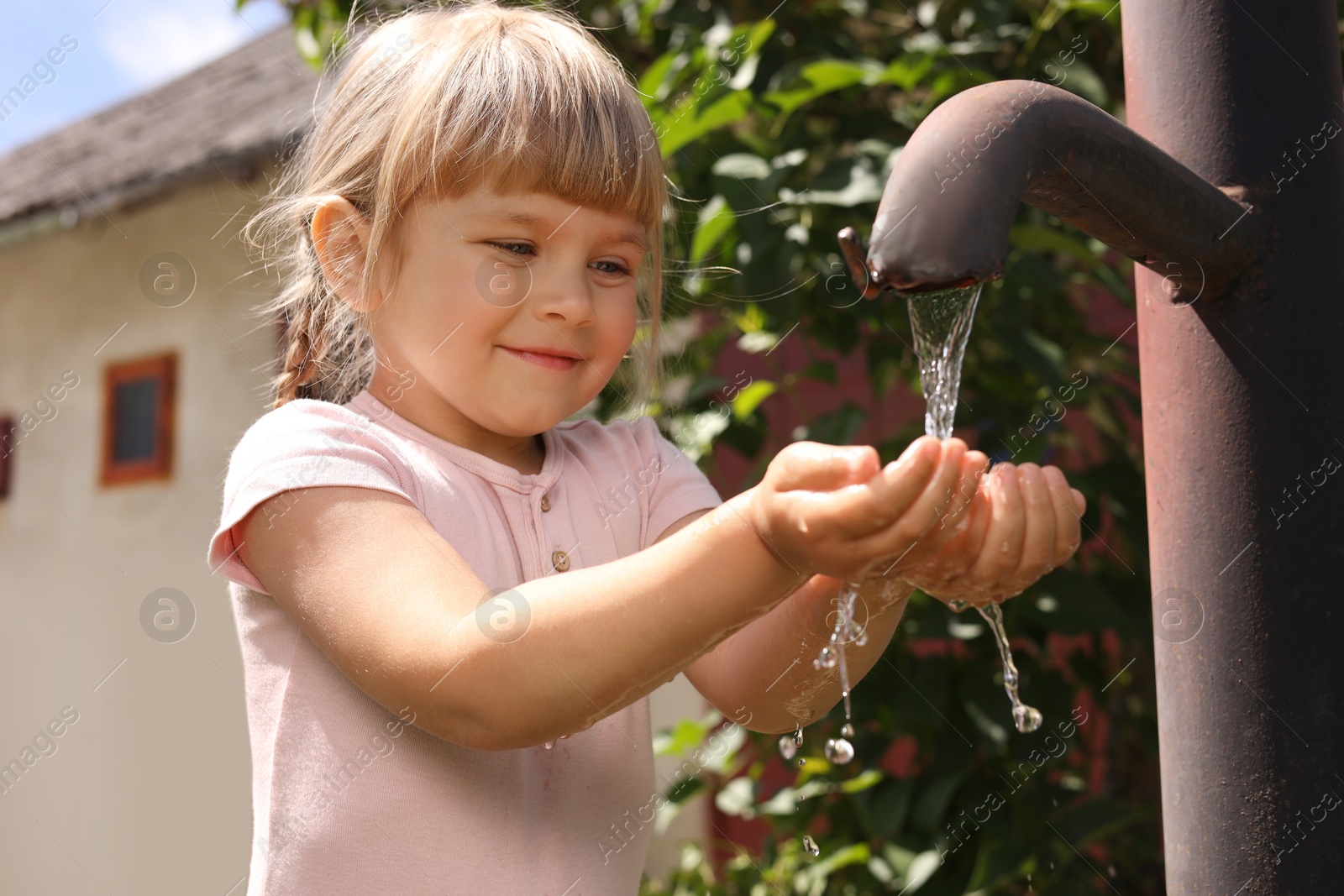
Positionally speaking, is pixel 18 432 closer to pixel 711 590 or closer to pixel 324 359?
pixel 324 359

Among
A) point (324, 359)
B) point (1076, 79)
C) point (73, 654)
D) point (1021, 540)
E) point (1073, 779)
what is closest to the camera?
point (1021, 540)

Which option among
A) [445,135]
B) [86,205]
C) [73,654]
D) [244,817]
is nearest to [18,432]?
[73,654]

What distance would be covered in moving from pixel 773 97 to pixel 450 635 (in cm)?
109

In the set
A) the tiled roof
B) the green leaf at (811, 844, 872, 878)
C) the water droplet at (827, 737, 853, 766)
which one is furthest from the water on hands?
the tiled roof

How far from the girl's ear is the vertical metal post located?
0.69 metres

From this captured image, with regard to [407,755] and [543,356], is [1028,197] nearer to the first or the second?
[543,356]

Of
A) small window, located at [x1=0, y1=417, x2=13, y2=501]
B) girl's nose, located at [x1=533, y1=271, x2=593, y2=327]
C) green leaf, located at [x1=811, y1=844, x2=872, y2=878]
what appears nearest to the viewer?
girl's nose, located at [x1=533, y1=271, x2=593, y2=327]

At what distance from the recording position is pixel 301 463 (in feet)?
3.02

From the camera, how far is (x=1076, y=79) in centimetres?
164

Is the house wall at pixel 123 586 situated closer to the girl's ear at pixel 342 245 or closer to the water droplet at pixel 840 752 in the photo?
the girl's ear at pixel 342 245

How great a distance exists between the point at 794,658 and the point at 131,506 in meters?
4.23

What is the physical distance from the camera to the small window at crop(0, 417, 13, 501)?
516cm

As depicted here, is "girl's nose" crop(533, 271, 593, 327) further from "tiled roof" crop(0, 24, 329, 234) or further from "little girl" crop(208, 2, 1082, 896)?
"tiled roof" crop(0, 24, 329, 234)

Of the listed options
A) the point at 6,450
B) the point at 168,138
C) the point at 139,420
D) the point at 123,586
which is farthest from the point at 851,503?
the point at 6,450
